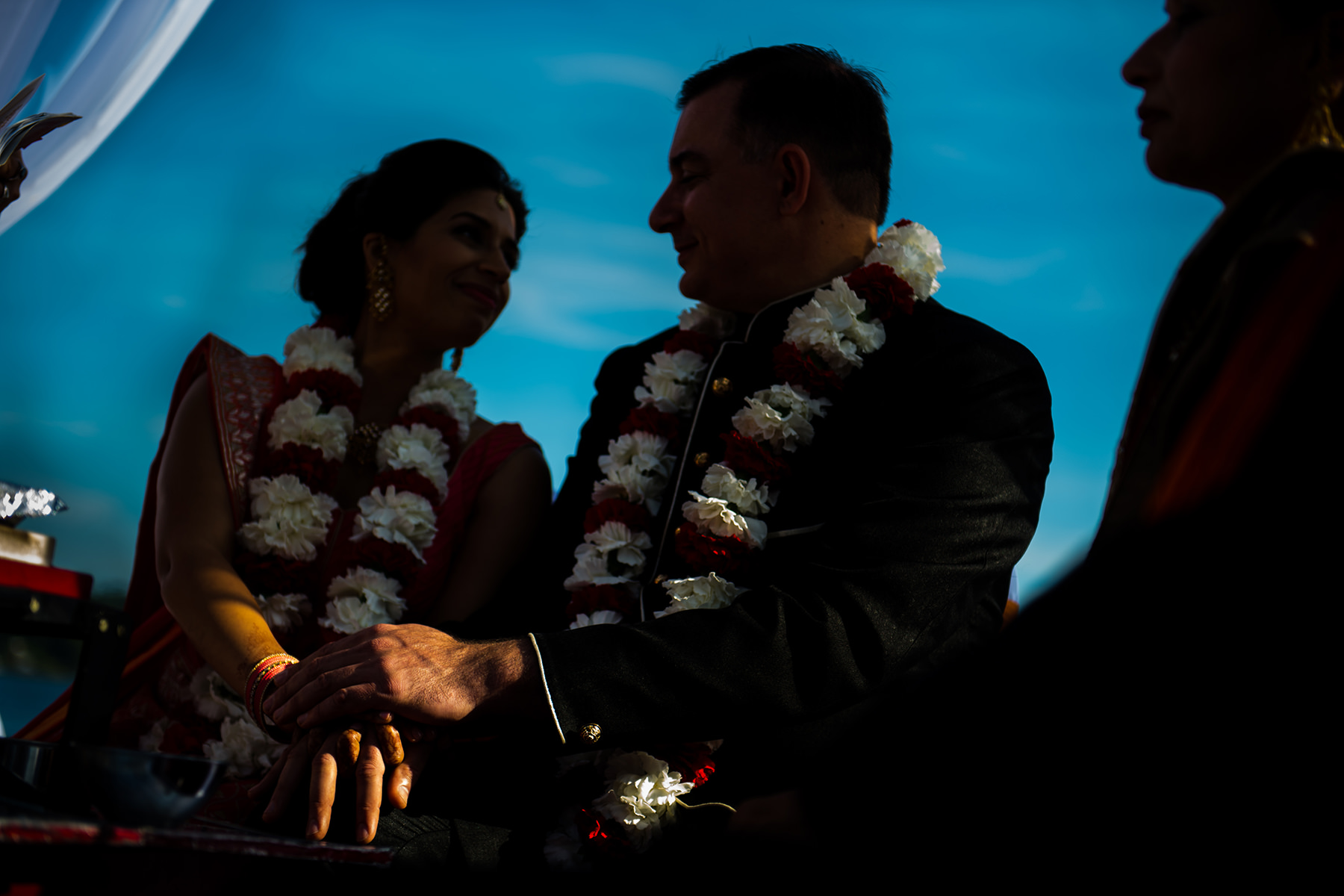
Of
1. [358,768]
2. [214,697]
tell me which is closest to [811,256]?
[358,768]

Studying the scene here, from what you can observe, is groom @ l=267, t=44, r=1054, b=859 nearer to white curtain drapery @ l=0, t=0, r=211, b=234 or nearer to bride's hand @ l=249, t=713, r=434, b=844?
bride's hand @ l=249, t=713, r=434, b=844

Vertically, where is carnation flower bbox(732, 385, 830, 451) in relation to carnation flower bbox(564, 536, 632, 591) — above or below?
above

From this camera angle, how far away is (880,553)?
1503 mm

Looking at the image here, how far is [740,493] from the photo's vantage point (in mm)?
1735

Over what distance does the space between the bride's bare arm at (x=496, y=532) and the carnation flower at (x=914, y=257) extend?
0.94 meters

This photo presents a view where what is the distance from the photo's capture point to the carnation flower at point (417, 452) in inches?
90.7

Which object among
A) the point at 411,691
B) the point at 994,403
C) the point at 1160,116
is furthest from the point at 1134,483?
the point at 411,691

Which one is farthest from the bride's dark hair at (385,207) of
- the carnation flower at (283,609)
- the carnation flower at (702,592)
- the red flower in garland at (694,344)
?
the carnation flower at (702,592)

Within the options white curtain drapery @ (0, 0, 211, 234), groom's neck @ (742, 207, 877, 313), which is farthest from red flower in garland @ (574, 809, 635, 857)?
white curtain drapery @ (0, 0, 211, 234)

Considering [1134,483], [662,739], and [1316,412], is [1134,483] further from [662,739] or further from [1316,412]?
[662,739]

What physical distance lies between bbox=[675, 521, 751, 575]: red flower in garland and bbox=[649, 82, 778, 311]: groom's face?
60cm

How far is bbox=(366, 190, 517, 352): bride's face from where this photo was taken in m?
2.50

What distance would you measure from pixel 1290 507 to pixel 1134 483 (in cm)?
22

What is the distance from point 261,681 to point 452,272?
44.8 inches
